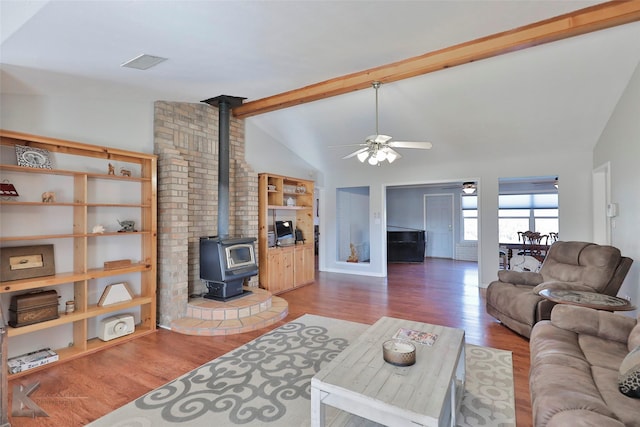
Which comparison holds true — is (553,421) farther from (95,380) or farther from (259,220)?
(259,220)

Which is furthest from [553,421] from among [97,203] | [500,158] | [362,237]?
[362,237]

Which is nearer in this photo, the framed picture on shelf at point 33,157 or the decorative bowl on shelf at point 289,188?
the framed picture on shelf at point 33,157

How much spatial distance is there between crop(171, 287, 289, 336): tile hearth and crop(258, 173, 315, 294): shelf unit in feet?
3.74

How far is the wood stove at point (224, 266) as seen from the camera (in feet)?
13.5

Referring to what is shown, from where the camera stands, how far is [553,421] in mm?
1390

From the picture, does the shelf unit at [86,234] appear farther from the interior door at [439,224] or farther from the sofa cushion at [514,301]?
the interior door at [439,224]

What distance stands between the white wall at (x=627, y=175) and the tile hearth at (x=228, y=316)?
398 centimetres

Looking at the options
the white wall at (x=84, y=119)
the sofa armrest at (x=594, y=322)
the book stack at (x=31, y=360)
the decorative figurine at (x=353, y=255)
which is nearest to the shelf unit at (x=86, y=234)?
the book stack at (x=31, y=360)

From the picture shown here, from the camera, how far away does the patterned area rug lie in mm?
2125

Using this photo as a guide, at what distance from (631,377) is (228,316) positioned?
11.7 feet

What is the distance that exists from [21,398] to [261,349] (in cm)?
184

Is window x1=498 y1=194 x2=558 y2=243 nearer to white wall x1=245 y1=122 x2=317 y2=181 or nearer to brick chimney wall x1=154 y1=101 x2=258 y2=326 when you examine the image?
white wall x1=245 y1=122 x2=317 y2=181

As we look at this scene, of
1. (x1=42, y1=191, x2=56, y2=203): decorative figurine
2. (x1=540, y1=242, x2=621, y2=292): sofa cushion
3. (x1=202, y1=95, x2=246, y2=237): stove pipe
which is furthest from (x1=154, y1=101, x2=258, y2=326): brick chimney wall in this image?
(x1=540, y1=242, x2=621, y2=292): sofa cushion

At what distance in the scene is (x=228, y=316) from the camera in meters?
3.88
